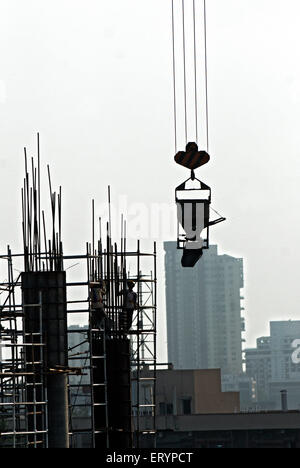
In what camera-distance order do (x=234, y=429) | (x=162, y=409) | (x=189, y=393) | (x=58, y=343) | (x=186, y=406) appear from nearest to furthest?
1. (x=58, y=343)
2. (x=234, y=429)
3. (x=162, y=409)
4. (x=186, y=406)
5. (x=189, y=393)

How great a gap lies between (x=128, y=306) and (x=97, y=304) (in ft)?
9.75

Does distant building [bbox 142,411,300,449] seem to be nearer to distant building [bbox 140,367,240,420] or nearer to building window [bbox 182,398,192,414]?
distant building [bbox 140,367,240,420]

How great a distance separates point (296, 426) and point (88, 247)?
52275 mm

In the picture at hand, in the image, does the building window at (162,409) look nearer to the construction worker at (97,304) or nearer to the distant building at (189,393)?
the distant building at (189,393)

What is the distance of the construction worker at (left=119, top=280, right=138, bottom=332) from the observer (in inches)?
1390

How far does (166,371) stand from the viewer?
300 ft

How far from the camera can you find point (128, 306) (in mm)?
35406

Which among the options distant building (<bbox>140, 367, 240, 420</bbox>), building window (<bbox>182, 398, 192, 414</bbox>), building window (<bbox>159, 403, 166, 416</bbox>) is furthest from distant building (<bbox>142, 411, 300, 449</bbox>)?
building window (<bbox>182, 398, 192, 414</bbox>)

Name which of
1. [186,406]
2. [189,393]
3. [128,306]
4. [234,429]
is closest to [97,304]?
[128,306]

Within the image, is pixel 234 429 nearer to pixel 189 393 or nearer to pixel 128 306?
pixel 189 393

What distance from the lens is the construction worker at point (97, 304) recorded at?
32219mm

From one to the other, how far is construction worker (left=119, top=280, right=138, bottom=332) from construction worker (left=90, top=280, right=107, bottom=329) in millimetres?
1675

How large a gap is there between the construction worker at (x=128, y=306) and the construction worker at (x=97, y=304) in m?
1.67
